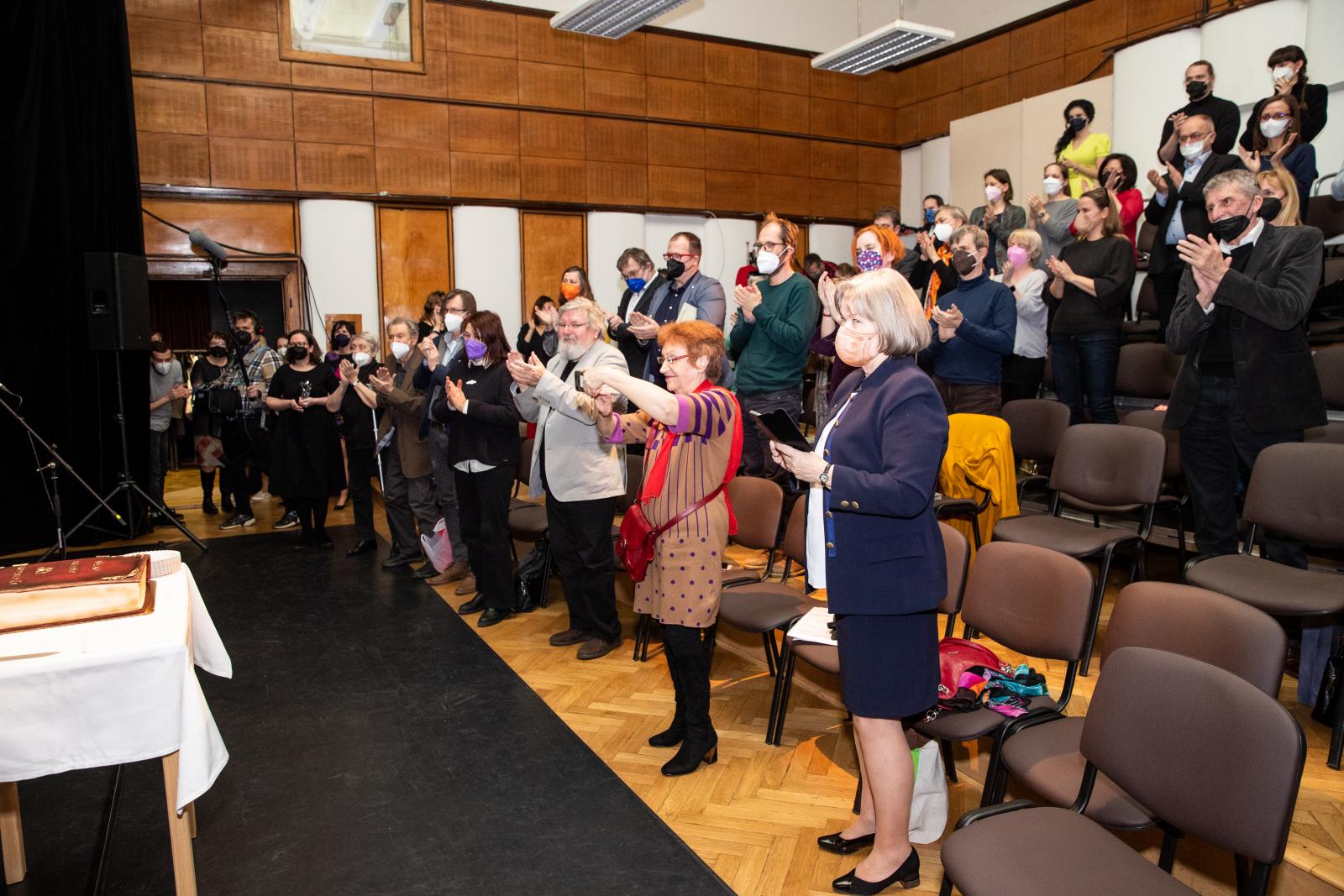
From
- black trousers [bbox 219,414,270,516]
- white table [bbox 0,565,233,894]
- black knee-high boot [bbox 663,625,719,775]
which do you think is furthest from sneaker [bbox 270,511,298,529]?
white table [bbox 0,565,233,894]

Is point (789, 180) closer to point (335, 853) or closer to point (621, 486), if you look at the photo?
point (621, 486)

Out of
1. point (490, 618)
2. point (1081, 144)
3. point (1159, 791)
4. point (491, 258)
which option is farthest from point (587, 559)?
point (491, 258)

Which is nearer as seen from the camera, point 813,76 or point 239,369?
point 239,369

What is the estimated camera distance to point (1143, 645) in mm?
2299

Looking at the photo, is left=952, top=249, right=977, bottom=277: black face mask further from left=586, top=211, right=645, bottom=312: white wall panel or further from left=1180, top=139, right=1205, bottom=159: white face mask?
left=586, top=211, right=645, bottom=312: white wall panel

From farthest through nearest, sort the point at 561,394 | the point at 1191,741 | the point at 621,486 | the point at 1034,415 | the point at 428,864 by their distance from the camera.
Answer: the point at 1034,415 → the point at 621,486 → the point at 561,394 → the point at 428,864 → the point at 1191,741

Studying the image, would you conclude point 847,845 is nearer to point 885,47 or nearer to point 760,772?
point 760,772

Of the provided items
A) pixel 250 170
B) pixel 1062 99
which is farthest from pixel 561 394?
pixel 1062 99

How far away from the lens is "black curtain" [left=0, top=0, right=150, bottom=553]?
19.6 ft

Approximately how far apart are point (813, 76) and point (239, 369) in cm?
776

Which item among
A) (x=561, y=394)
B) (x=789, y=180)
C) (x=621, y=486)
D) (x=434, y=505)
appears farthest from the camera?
(x=789, y=180)

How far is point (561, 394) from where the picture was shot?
11.3 ft

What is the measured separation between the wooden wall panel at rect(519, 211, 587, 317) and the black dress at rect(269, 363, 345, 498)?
4.19 metres

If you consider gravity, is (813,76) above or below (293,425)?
above
